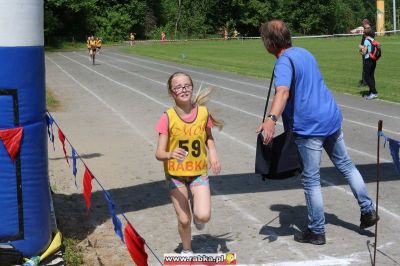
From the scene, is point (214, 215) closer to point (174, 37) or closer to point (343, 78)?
point (343, 78)

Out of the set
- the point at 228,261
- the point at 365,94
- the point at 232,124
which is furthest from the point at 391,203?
the point at 365,94

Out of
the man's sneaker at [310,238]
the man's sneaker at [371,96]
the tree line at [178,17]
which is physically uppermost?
the tree line at [178,17]

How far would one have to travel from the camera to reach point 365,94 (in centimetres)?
1683

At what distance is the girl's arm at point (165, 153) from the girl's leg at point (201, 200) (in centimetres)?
31

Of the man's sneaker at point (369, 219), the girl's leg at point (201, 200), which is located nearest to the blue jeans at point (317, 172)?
the man's sneaker at point (369, 219)

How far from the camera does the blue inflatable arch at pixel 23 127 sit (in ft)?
15.2

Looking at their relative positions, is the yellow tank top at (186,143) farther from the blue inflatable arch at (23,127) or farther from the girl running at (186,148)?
the blue inflatable arch at (23,127)

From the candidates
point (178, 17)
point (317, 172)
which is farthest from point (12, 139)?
point (178, 17)

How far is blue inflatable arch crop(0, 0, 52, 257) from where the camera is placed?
4641 mm

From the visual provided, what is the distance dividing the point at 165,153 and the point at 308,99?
4.62ft

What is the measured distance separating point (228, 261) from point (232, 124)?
27.1ft

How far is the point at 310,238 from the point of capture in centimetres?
545

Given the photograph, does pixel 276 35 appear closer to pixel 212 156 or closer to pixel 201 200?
pixel 212 156

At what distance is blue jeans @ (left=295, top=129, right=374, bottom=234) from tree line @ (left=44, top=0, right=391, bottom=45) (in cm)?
6532
